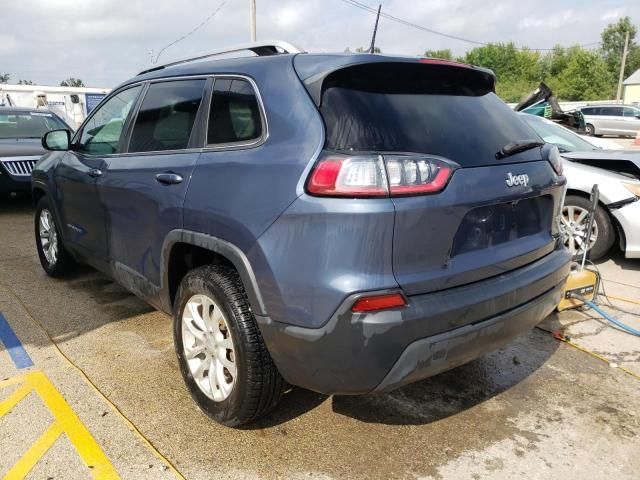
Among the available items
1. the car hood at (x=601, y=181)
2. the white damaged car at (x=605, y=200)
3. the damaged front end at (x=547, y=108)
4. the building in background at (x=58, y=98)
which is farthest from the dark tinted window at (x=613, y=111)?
the car hood at (x=601, y=181)

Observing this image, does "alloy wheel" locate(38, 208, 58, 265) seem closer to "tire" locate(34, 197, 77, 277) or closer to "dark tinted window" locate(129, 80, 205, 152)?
"tire" locate(34, 197, 77, 277)

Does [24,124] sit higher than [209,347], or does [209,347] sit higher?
[24,124]

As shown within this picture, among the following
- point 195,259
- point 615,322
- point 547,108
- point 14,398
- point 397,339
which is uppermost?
point 547,108

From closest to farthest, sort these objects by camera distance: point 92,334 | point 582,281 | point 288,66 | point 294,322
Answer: point 294,322 → point 288,66 → point 92,334 → point 582,281

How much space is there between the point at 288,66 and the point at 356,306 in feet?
3.71

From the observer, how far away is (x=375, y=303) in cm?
199

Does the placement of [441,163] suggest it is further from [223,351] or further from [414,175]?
[223,351]

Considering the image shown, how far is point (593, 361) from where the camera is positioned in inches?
134

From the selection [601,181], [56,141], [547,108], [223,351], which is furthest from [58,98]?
[223,351]

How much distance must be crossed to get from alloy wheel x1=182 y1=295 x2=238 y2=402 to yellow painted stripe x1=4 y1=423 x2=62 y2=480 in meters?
0.70

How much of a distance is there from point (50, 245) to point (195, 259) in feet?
8.98

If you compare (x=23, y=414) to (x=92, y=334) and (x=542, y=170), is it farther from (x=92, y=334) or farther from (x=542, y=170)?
(x=542, y=170)

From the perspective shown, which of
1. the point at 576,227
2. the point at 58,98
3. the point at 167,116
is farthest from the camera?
the point at 58,98

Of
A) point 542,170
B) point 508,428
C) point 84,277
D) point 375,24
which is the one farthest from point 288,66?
point 84,277
